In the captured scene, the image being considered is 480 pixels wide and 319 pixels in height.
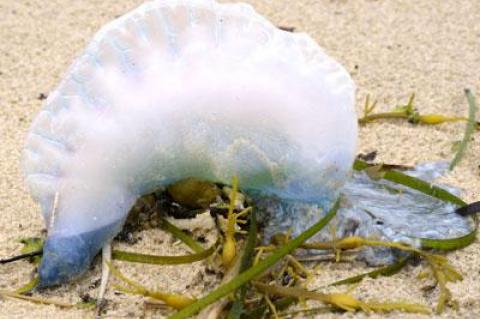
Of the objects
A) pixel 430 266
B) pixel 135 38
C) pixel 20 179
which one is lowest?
pixel 430 266

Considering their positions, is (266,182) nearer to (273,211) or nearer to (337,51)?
(273,211)

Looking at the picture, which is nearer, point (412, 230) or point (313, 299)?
point (313, 299)

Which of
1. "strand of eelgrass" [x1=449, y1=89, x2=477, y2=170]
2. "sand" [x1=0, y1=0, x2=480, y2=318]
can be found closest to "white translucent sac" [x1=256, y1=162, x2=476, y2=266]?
"sand" [x1=0, y1=0, x2=480, y2=318]

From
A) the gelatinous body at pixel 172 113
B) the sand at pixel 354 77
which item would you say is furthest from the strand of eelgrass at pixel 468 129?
the gelatinous body at pixel 172 113

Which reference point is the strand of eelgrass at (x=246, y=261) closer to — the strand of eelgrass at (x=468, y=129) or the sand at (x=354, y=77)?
the sand at (x=354, y=77)

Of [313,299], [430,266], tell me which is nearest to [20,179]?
[313,299]

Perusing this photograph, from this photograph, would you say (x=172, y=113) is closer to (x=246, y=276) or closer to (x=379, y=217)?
(x=246, y=276)
